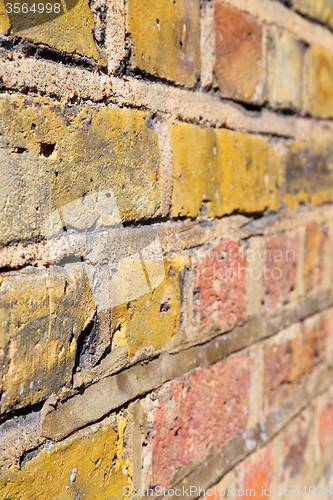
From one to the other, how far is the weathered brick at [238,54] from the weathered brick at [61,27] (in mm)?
215

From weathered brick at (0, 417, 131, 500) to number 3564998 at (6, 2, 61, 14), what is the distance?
1.11 feet

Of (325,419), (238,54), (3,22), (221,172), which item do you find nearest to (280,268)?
(221,172)

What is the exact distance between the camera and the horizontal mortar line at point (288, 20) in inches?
23.5

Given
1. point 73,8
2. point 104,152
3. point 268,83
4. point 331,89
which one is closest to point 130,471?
point 104,152

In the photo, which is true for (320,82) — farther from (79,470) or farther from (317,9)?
(79,470)

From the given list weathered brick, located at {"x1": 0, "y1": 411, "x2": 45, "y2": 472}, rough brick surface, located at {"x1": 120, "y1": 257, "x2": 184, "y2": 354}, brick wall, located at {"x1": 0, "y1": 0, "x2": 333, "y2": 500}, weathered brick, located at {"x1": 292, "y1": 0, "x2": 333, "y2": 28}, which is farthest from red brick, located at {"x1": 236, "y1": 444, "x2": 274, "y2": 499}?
weathered brick, located at {"x1": 292, "y1": 0, "x2": 333, "y2": 28}

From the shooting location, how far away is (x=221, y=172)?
55cm

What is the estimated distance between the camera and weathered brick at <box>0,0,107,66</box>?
0.30 m

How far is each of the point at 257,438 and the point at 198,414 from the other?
0.66 feet

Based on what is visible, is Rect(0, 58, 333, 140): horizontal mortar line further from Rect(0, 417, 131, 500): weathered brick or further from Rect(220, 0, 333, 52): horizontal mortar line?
Rect(0, 417, 131, 500): weathered brick

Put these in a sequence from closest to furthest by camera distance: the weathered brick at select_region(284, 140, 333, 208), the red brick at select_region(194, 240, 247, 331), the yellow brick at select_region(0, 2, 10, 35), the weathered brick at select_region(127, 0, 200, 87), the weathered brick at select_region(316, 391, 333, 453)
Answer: the yellow brick at select_region(0, 2, 10, 35), the weathered brick at select_region(127, 0, 200, 87), the red brick at select_region(194, 240, 247, 331), the weathered brick at select_region(284, 140, 333, 208), the weathered brick at select_region(316, 391, 333, 453)

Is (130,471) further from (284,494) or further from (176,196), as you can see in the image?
(284,494)

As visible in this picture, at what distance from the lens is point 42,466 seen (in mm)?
339

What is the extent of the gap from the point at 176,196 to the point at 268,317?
324mm
